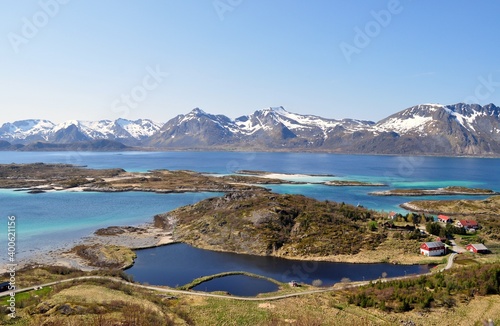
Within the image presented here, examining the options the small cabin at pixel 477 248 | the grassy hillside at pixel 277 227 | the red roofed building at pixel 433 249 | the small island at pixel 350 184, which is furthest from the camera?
the small island at pixel 350 184

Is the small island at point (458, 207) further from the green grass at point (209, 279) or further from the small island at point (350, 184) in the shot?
the green grass at point (209, 279)

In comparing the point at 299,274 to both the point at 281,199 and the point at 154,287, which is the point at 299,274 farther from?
the point at 281,199

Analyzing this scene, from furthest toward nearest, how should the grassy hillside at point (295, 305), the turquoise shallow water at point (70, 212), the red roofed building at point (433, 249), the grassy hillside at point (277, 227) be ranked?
1. the turquoise shallow water at point (70, 212)
2. the grassy hillside at point (277, 227)
3. the red roofed building at point (433, 249)
4. the grassy hillside at point (295, 305)

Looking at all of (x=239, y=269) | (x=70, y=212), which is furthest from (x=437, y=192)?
(x=70, y=212)

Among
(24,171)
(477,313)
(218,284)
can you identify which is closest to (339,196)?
(218,284)

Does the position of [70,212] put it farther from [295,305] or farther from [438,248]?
[438,248]

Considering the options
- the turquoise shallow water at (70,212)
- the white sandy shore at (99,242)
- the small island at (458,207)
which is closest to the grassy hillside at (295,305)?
the white sandy shore at (99,242)
